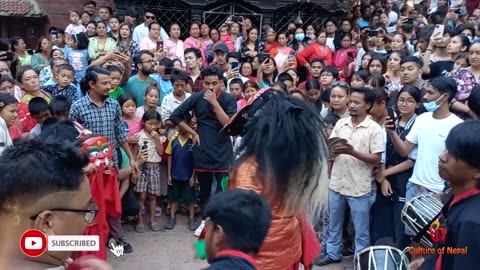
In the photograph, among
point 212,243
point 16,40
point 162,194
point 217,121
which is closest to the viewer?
point 212,243

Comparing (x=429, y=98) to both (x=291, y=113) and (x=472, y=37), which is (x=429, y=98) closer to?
(x=291, y=113)

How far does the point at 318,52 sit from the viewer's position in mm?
9305

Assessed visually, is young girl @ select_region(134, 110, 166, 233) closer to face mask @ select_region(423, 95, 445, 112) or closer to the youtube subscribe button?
face mask @ select_region(423, 95, 445, 112)

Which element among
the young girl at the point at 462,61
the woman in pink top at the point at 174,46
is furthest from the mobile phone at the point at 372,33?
the woman in pink top at the point at 174,46

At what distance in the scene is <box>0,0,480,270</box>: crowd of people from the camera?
2.26 meters

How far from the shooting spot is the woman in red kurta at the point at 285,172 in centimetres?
301

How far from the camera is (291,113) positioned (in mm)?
3230

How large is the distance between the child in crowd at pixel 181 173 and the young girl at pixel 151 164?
0.13 metres

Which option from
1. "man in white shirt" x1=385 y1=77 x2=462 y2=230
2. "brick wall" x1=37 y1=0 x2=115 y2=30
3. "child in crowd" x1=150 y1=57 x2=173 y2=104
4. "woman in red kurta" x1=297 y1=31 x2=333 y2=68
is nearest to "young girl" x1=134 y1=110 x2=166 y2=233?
"child in crowd" x1=150 y1=57 x2=173 y2=104

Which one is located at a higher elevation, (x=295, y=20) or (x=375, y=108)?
(x=295, y=20)

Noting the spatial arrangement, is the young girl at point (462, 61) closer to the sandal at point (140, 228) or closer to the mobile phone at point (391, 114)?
the mobile phone at point (391, 114)

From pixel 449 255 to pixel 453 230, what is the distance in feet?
0.42

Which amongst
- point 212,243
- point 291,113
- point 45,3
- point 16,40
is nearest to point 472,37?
point 291,113

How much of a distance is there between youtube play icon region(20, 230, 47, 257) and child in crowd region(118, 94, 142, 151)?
13.8 ft
